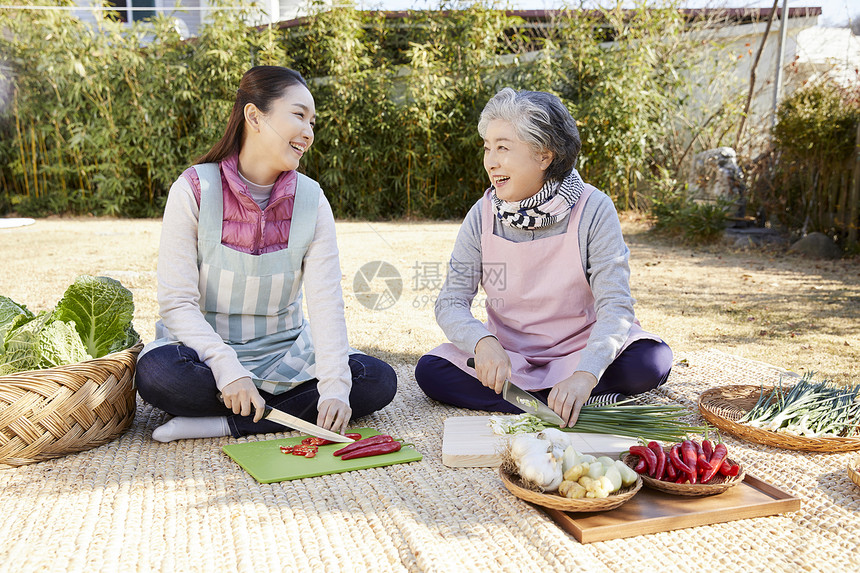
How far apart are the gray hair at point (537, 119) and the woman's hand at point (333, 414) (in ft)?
3.82

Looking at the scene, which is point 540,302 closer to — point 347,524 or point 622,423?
point 622,423

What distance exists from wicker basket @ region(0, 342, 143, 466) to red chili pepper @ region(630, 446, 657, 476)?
71.1 inches

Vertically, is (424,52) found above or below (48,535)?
above

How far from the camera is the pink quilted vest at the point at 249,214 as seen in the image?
9.05ft

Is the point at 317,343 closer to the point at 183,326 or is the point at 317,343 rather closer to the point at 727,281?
the point at 183,326

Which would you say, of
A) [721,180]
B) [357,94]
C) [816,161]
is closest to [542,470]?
[816,161]

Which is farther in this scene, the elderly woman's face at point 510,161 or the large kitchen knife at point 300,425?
the elderly woman's face at point 510,161

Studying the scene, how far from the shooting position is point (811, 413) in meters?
2.69

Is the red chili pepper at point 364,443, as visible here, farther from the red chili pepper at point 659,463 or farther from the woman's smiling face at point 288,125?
the woman's smiling face at point 288,125

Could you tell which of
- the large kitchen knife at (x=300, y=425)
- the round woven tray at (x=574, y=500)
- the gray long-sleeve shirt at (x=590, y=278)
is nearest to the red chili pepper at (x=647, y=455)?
the round woven tray at (x=574, y=500)

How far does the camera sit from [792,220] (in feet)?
27.3

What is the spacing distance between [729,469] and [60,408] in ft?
7.00

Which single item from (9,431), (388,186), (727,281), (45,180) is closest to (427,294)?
(727,281)

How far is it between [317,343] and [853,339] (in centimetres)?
340
